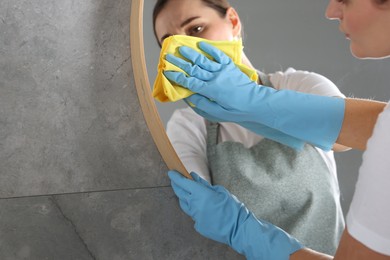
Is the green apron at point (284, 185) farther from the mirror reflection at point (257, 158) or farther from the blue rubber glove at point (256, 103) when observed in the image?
the blue rubber glove at point (256, 103)

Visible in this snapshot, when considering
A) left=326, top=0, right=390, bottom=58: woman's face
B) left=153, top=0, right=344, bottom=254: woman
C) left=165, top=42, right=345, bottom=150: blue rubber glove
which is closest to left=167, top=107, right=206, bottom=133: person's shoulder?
left=153, top=0, right=344, bottom=254: woman

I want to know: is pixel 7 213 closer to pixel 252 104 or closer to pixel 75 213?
pixel 75 213

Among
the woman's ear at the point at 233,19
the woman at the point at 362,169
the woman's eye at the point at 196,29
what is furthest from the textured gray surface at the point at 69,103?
the woman's ear at the point at 233,19

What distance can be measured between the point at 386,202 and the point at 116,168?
50 centimetres

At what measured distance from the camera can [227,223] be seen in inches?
37.2

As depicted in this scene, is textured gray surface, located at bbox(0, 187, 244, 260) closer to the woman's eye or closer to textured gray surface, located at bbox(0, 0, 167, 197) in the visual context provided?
textured gray surface, located at bbox(0, 0, 167, 197)

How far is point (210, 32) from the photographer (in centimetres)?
129

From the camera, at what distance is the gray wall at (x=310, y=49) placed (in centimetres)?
201

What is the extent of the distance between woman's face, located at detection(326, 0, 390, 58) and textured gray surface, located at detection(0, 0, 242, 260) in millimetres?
398

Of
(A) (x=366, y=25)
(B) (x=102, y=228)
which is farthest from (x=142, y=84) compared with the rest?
(A) (x=366, y=25)

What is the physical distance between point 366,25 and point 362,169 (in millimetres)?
261

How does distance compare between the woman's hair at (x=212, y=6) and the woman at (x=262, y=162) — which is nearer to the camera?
the woman at (x=262, y=162)

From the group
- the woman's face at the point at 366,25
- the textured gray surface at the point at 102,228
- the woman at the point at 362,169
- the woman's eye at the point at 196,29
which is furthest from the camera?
the woman's eye at the point at 196,29

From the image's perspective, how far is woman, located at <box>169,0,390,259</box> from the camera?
626 millimetres
